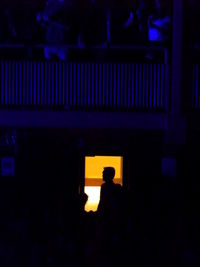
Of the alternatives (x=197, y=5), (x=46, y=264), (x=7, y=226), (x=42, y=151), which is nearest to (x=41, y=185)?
Answer: (x=42, y=151)

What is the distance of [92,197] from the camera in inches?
550

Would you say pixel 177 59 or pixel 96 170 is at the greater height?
pixel 177 59

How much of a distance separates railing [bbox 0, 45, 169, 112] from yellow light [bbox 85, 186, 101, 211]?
10.6ft

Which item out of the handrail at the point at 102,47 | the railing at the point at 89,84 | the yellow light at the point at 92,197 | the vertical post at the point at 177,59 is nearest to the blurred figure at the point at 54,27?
the handrail at the point at 102,47

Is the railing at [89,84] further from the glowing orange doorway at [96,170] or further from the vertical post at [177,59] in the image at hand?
the glowing orange doorway at [96,170]

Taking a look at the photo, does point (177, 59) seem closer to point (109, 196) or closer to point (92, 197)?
Result: point (109, 196)

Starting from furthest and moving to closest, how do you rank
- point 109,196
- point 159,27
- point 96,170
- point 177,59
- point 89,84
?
point 96,170, point 159,27, point 89,84, point 177,59, point 109,196

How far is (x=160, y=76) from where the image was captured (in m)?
10.6

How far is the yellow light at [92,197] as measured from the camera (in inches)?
518

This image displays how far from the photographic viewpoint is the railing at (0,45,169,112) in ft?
34.8

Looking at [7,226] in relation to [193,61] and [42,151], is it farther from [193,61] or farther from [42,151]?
[193,61]

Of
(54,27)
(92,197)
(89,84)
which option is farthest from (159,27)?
(92,197)

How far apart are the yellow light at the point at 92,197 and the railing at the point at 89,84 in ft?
10.6

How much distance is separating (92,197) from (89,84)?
411cm
